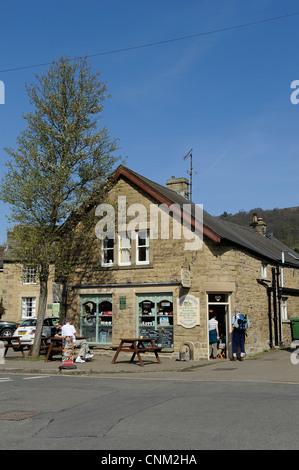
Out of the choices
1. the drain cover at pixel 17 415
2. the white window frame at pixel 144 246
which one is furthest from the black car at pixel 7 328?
the drain cover at pixel 17 415

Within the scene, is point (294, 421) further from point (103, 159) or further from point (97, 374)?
point (103, 159)

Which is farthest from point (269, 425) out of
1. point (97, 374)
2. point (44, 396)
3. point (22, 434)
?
point (97, 374)

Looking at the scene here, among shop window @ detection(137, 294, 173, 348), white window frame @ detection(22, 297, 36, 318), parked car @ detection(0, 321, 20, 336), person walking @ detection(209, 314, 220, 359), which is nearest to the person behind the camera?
person walking @ detection(209, 314, 220, 359)

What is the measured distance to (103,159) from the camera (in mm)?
20625

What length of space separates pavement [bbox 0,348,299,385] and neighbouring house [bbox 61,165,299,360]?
1.36 metres

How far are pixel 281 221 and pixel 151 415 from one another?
101 m

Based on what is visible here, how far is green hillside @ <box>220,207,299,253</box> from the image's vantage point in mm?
93037

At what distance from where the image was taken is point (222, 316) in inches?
814

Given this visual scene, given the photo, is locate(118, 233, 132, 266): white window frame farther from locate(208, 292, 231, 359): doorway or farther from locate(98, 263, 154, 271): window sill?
locate(208, 292, 231, 359): doorway

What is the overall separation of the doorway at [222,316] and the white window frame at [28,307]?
20.1m

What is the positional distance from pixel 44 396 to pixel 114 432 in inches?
154

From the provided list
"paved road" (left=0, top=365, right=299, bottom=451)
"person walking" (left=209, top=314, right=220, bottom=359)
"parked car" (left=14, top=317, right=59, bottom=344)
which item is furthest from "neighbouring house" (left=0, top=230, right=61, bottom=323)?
"paved road" (left=0, top=365, right=299, bottom=451)

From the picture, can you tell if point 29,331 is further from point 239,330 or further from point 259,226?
point 259,226

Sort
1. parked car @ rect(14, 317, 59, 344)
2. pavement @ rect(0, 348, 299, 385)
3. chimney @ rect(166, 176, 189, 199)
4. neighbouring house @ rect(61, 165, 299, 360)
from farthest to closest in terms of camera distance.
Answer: chimney @ rect(166, 176, 189, 199), parked car @ rect(14, 317, 59, 344), neighbouring house @ rect(61, 165, 299, 360), pavement @ rect(0, 348, 299, 385)
